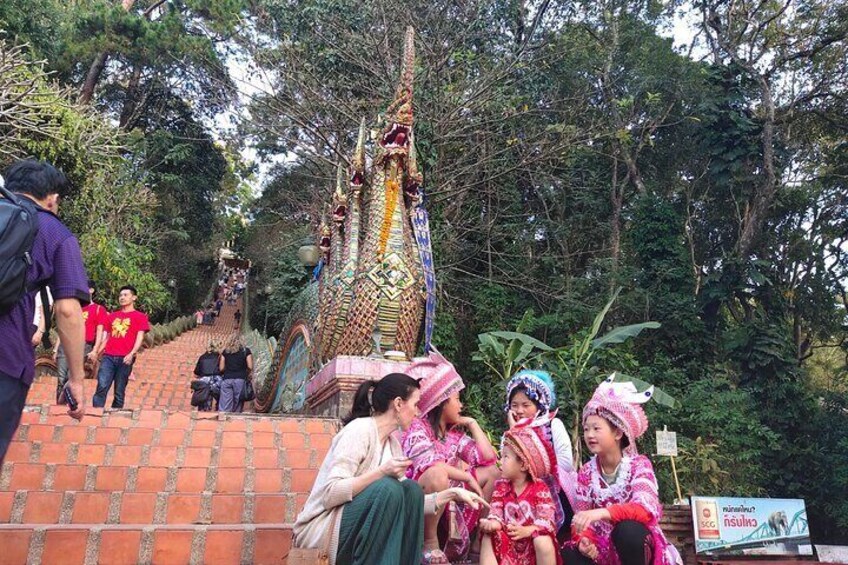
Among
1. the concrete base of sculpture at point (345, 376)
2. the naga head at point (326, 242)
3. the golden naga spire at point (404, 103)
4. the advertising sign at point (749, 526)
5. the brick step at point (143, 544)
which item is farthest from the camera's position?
the naga head at point (326, 242)

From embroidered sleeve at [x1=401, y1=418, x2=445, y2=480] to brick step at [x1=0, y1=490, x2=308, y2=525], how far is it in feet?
3.41

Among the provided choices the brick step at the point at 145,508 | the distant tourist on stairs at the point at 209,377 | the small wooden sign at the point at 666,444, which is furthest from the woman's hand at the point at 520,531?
the distant tourist on stairs at the point at 209,377

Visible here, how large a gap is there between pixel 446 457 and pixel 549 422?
0.61m

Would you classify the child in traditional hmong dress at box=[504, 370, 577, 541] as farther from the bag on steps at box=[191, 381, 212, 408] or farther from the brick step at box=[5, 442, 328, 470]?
the bag on steps at box=[191, 381, 212, 408]

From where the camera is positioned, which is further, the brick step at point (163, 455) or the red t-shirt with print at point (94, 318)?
the red t-shirt with print at point (94, 318)

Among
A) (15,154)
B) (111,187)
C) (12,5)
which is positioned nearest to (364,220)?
(15,154)

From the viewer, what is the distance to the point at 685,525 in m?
5.20

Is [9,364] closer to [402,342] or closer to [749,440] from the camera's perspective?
[402,342]

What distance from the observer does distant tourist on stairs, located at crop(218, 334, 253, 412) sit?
7.77 meters

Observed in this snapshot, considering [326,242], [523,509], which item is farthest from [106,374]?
[523,509]

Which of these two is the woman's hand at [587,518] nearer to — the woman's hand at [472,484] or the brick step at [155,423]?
the woman's hand at [472,484]

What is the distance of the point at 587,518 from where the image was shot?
2807 mm

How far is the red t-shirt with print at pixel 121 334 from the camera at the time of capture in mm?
6254

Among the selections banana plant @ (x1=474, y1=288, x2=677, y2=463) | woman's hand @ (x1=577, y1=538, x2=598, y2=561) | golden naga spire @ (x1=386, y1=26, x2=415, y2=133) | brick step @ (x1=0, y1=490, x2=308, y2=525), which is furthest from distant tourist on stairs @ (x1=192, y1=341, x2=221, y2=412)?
woman's hand @ (x1=577, y1=538, x2=598, y2=561)
